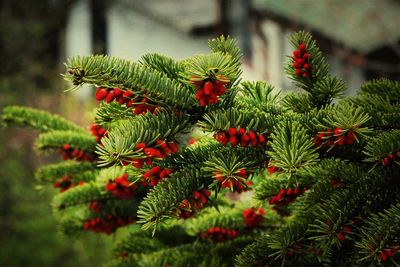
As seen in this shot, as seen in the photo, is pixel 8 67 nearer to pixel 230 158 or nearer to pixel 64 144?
pixel 64 144

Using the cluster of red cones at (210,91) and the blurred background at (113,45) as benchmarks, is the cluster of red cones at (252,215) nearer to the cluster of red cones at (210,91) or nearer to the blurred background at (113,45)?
the cluster of red cones at (210,91)

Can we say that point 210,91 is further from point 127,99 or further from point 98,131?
point 98,131

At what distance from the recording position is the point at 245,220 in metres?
1.46

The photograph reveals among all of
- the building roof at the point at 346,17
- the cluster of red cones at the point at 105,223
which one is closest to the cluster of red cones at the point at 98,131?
the cluster of red cones at the point at 105,223

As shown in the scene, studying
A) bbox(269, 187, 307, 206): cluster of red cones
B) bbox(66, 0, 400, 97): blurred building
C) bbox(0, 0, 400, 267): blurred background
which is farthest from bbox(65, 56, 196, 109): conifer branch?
bbox(66, 0, 400, 97): blurred building

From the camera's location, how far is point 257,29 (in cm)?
984

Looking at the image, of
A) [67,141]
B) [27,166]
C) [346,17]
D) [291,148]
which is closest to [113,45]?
[346,17]

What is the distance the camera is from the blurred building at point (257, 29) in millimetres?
8516

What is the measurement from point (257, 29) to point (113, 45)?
4215 mm

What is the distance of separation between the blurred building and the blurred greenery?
3.53 ft

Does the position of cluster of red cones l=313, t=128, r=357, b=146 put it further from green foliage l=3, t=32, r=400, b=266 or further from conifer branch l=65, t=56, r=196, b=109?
conifer branch l=65, t=56, r=196, b=109

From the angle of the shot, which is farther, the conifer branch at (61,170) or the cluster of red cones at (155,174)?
the conifer branch at (61,170)

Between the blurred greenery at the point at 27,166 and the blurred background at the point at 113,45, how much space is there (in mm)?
11

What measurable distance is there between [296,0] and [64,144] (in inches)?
308
